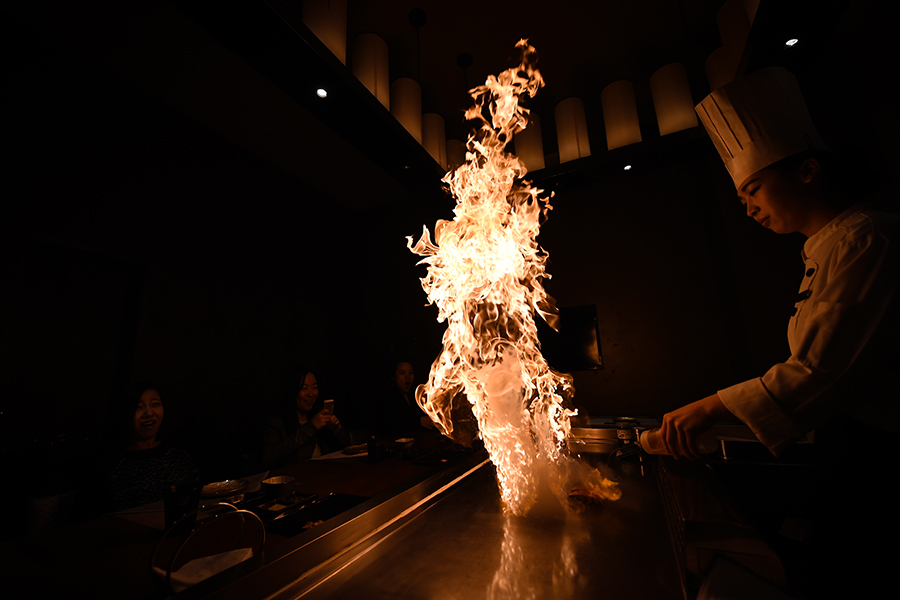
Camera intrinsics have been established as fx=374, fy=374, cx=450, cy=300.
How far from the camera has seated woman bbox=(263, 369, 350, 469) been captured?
3094 mm

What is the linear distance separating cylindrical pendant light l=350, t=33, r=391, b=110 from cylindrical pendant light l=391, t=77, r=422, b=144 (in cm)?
35

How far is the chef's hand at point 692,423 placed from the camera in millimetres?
1231

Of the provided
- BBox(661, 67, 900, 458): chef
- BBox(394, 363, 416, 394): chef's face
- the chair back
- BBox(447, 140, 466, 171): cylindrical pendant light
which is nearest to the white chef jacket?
BBox(661, 67, 900, 458): chef

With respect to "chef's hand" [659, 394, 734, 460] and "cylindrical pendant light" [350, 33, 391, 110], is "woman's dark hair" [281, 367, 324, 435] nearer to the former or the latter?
"cylindrical pendant light" [350, 33, 391, 110]

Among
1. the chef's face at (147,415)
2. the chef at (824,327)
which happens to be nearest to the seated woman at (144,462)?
the chef's face at (147,415)

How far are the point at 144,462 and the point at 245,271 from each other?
2.58 m

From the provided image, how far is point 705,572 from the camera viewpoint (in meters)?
0.91

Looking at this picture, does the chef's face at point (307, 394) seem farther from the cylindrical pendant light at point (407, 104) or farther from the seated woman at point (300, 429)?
the cylindrical pendant light at point (407, 104)

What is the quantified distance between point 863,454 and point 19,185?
5.01 m

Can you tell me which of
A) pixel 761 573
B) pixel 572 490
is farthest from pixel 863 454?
pixel 572 490

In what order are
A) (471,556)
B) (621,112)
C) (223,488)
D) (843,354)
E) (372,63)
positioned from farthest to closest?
(621,112), (372,63), (223,488), (471,556), (843,354)

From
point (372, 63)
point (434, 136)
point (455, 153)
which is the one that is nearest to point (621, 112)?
point (455, 153)

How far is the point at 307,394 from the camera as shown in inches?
140

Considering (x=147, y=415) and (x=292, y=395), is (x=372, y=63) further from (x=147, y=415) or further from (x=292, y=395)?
(x=147, y=415)
